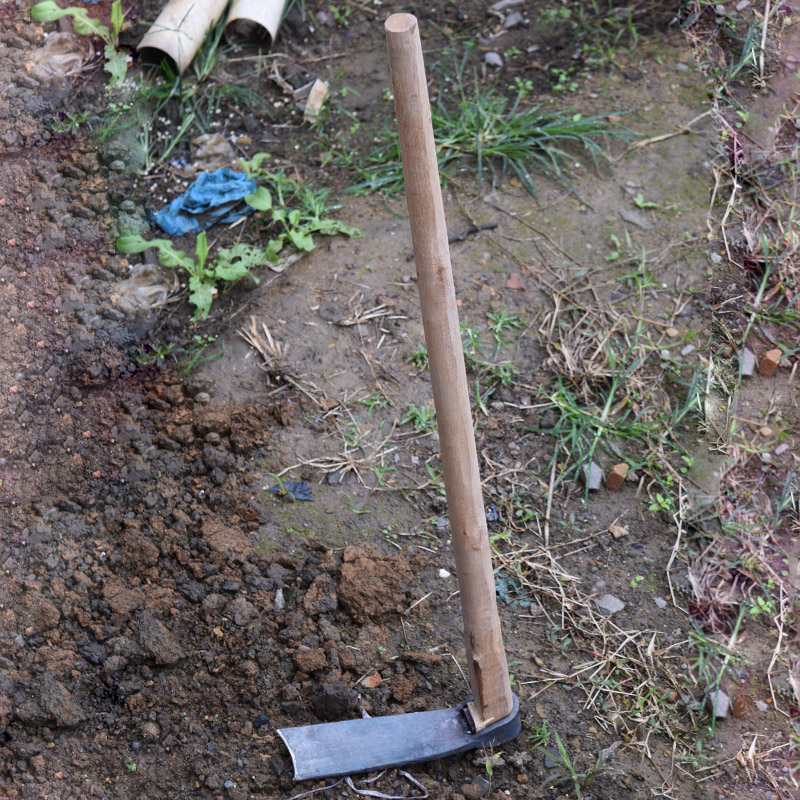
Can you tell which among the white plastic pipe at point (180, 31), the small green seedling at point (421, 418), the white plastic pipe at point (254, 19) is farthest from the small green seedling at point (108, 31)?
the small green seedling at point (421, 418)

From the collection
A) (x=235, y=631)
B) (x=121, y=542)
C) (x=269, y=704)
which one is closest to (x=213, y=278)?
(x=121, y=542)

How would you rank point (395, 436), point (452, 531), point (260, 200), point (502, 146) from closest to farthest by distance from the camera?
1. point (452, 531)
2. point (395, 436)
3. point (260, 200)
4. point (502, 146)

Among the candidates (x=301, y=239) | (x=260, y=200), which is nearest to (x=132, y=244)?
(x=260, y=200)

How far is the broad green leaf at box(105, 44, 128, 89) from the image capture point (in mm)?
3826

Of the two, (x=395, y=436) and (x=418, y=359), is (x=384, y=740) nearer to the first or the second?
(x=395, y=436)

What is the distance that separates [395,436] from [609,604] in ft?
2.96

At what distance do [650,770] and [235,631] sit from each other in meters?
1.20

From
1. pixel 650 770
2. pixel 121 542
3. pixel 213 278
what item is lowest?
pixel 650 770

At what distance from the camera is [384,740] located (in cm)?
202

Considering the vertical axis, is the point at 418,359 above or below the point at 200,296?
below

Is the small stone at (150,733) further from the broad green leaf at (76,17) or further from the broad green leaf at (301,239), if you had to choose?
the broad green leaf at (76,17)

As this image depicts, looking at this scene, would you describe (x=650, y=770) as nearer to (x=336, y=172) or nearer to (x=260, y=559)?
(x=260, y=559)

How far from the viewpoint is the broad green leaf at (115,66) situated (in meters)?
3.83

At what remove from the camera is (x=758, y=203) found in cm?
339
